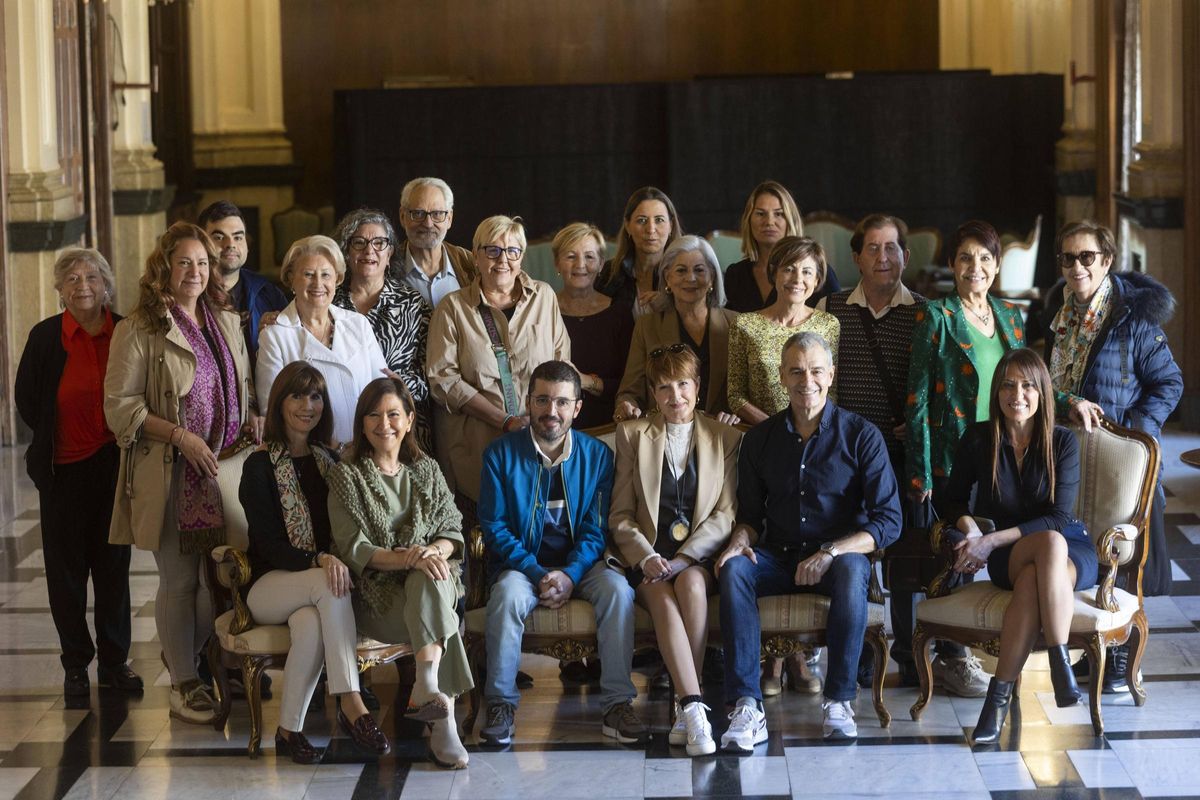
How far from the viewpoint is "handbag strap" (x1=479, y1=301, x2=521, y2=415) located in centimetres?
572

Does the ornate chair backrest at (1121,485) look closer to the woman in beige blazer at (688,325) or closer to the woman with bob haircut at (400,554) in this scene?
the woman in beige blazer at (688,325)

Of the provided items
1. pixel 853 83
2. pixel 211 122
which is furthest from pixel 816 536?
pixel 211 122

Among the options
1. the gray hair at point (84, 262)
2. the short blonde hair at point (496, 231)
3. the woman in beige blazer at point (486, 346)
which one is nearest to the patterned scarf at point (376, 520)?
the woman in beige blazer at point (486, 346)

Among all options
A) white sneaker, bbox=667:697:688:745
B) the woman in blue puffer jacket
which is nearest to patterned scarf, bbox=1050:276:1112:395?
the woman in blue puffer jacket

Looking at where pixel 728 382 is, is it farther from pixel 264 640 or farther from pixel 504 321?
pixel 264 640

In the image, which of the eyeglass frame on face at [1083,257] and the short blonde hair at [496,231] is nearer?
the eyeglass frame on face at [1083,257]

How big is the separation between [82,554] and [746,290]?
8.01 feet

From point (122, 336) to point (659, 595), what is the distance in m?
1.85

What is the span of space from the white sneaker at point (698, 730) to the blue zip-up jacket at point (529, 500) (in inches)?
21.4

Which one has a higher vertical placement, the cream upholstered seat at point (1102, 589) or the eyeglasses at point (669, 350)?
the eyeglasses at point (669, 350)

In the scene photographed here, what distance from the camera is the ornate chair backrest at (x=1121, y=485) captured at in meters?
5.32

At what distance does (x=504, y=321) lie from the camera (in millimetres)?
A: 5727

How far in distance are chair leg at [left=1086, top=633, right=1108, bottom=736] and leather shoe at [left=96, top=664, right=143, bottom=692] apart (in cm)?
305

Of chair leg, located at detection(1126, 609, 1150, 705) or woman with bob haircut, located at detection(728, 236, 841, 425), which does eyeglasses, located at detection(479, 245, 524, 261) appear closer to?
woman with bob haircut, located at detection(728, 236, 841, 425)
